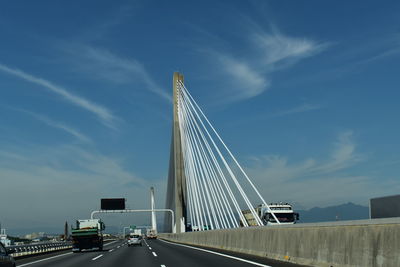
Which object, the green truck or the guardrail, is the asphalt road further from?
the green truck

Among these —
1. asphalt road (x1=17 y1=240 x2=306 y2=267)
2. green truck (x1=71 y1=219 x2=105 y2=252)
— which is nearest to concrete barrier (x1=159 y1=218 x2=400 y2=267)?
asphalt road (x1=17 y1=240 x2=306 y2=267)

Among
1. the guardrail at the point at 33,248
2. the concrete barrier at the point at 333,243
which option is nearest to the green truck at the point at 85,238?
the guardrail at the point at 33,248

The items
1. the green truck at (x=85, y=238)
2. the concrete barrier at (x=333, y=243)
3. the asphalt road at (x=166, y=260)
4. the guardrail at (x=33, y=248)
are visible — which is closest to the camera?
the concrete barrier at (x=333, y=243)

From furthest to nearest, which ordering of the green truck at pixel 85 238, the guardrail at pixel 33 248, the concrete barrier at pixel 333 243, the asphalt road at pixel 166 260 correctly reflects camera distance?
the green truck at pixel 85 238, the guardrail at pixel 33 248, the asphalt road at pixel 166 260, the concrete barrier at pixel 333 243

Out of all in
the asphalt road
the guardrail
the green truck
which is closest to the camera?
the asphalt road

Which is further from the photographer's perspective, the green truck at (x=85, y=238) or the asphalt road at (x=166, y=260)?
the green truck at (x=85, y=238)

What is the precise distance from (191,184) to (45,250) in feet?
38.3

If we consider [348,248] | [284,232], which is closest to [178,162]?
[284,232]

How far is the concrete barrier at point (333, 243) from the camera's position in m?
9.84

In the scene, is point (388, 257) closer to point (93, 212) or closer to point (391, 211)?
point (391, 211)

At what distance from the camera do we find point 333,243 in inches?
486

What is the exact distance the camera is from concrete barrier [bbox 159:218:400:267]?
32.3 ft

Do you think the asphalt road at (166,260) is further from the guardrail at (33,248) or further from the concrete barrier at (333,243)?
the guardrail at (33,248)

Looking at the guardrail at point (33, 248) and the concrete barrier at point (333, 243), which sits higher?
the concrete barrier at point (333, 243)
